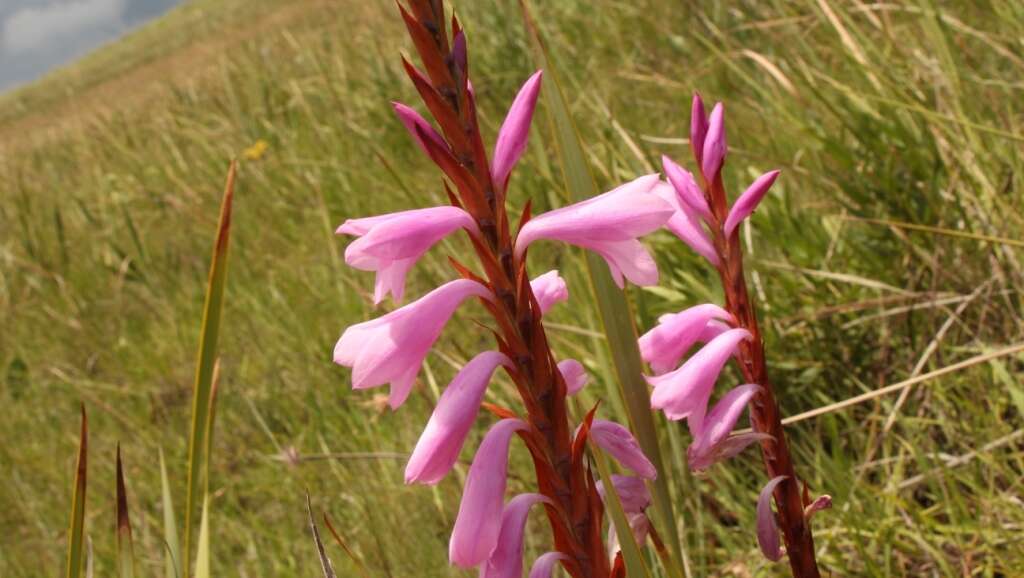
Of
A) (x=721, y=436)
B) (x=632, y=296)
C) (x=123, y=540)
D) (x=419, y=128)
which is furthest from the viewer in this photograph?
(x=632, y=296)

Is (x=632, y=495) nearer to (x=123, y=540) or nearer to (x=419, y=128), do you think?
(x=419, y=128)

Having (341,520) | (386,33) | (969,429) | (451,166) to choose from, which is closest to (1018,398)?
(969,429)

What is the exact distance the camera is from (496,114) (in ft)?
13.8

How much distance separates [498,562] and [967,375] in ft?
4.22

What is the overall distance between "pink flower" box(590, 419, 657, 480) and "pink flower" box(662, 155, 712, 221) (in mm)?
215

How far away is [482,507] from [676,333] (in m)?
0.24

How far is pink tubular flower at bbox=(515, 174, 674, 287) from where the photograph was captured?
687mm

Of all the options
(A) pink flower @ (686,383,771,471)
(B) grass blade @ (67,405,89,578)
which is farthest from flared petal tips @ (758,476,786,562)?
(B) grass blade @ (67,405,89,578)

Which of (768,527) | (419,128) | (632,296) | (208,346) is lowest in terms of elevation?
(632,296)

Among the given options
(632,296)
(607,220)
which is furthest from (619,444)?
(632,296)

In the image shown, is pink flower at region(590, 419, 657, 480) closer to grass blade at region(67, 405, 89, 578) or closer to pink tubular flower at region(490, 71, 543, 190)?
pink tubular flower at region(490, 71, 543, 190)

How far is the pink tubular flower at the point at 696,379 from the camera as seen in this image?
0.77 metres

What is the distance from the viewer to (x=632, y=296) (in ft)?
6.51

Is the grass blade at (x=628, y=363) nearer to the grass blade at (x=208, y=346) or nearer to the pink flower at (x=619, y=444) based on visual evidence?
the pink flower at (x=619, y=444)
